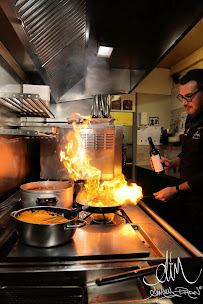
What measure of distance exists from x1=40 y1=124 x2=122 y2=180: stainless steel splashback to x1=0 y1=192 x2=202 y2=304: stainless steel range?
1.33 m

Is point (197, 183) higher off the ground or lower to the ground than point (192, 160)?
lower

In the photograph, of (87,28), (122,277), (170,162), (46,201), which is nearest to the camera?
(122,277)

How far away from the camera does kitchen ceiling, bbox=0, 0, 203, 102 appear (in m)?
1.13

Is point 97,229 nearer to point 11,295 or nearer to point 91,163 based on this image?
point 11,295

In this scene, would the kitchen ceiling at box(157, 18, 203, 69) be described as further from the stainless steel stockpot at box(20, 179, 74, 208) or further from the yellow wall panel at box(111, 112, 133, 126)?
the stainless steel stockpot at box(20, 179, 74, 208)

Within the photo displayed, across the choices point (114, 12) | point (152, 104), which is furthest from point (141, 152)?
point (114, 12)

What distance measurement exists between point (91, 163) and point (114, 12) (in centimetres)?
160

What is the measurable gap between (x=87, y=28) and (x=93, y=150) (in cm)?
134

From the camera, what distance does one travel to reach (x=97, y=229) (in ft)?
4.00

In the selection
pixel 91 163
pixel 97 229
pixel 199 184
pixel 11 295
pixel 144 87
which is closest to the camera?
pixel 11 295

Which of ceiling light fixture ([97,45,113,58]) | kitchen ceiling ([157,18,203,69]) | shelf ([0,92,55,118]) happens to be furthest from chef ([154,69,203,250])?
kitchen ceiling ([157,18,203,69])

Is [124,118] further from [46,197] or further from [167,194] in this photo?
[46,197]

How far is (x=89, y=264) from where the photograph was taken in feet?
2.89

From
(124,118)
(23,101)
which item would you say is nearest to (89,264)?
(23,101)
